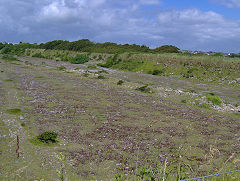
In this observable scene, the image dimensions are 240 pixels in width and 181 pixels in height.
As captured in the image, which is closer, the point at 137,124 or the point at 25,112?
the point at 137,124

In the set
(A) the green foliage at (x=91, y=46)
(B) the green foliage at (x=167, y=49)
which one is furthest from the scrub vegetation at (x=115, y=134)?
(A) the green foliage at (x=91, y=46)

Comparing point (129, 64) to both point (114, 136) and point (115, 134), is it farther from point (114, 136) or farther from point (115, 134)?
point (114, 136)

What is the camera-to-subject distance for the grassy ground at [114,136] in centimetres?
931

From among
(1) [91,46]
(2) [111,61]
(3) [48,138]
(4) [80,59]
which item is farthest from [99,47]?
(3) [48,138]

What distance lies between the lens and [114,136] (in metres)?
13.4

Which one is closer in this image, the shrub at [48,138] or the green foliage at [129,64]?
the shrub at [48,138]

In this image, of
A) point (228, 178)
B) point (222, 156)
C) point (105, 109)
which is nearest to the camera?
point (228, 178)

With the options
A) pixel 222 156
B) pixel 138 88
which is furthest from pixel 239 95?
pixel 222 156

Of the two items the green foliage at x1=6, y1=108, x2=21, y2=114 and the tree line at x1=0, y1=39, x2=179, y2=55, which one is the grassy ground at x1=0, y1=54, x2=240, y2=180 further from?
the tree line at x1=0, y1=39, x2=179, y2=55

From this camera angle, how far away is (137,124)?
630 inches

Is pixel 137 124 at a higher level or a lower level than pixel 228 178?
lower

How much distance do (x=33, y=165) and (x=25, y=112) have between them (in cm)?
830

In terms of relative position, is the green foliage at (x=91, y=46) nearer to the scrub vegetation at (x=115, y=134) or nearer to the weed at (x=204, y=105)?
the scrub vegetation at (x=115, y=134)

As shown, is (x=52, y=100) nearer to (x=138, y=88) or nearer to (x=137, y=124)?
(x=137, y=124)
